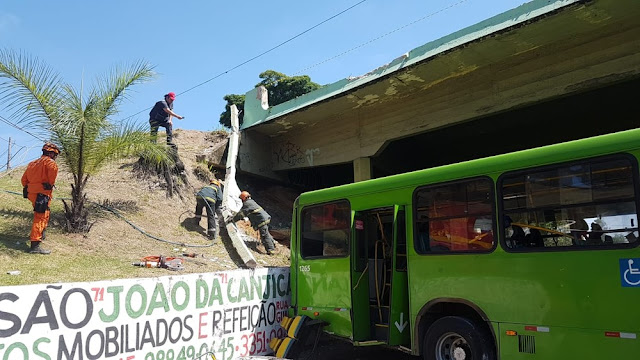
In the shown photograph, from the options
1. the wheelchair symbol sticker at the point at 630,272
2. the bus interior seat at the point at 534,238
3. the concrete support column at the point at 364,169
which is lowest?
the wheelchair symbol sticker at the point at 630,272

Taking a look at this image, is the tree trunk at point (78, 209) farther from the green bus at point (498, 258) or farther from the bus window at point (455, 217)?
the bus window at point (455, 217)

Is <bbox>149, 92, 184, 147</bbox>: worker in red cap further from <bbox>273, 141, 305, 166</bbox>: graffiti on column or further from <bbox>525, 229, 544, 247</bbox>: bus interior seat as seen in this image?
<bbox>525, 229, 544, 247</bbox>: bus interior seat

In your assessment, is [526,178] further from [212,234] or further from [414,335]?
[212,234]

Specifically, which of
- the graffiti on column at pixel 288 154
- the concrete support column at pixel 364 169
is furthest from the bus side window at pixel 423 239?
the graffiti on column at pixel 288 154

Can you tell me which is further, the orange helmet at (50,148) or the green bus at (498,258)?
the orange helmet at (50,148)

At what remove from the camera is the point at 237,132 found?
17.5 m

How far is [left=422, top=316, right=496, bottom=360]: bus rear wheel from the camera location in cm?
529

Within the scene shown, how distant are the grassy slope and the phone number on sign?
3.05m

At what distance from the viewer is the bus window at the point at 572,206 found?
175 inches

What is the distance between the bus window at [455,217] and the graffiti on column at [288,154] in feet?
38.6

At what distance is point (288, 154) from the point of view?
18.1m

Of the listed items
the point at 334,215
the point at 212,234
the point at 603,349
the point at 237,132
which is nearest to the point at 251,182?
the point at 237,132

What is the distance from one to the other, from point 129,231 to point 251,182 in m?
7.09

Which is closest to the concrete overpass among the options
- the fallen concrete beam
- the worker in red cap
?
the fallen concrete beam
